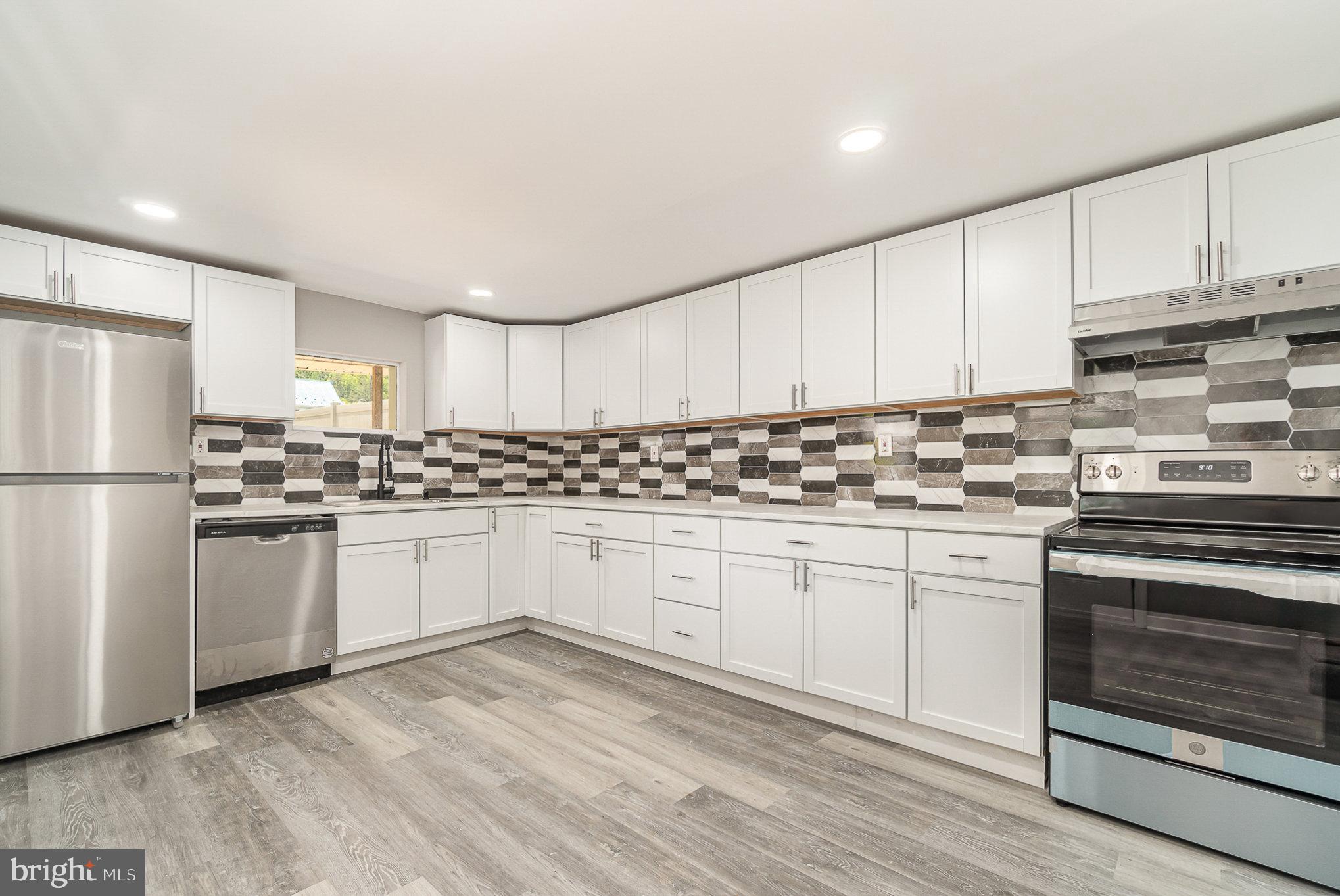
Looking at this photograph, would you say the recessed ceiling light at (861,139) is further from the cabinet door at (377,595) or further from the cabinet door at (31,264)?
the cabinet door at (31,264)

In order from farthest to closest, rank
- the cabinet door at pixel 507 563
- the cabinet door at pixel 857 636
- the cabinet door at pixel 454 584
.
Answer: the cabinet door at pixel 507 563
the cabinet door at pixel 454 584
the cabinet door at pixel 857 636

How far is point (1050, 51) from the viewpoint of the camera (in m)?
1.71

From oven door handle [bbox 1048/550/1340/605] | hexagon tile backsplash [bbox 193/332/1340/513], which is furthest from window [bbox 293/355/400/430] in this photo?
oven door handle [bbox 1048/550/1340/605]

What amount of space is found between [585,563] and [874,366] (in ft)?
6.96

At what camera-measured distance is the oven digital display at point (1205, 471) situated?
7.13 ft

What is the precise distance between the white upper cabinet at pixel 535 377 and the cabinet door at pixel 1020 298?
295 cm

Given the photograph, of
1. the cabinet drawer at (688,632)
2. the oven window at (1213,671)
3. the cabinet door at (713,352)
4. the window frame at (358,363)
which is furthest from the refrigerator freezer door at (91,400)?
the oven window at (1213,671)

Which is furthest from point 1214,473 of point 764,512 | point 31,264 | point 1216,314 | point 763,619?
point 31,264

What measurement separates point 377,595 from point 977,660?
314 cm

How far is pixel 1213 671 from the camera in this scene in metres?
1.81

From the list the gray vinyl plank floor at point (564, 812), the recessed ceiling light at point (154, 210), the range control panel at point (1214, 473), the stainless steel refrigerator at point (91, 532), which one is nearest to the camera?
the gray vinyl plank floor at point (564, 812)

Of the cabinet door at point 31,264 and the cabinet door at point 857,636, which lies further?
the cabinet door at point 31,264

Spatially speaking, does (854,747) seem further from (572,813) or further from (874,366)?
(874,366)

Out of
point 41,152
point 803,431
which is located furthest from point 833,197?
point 41,152
